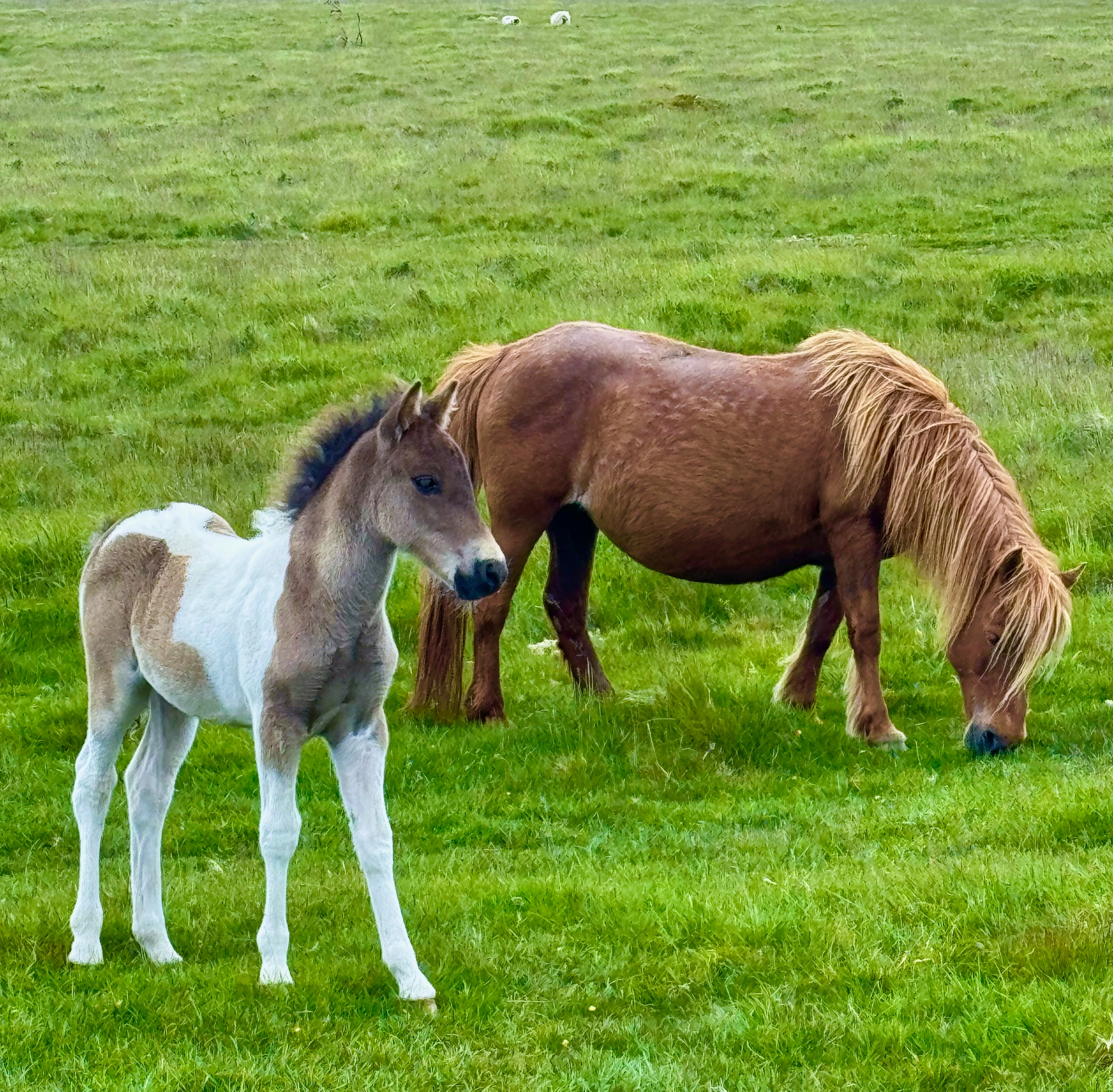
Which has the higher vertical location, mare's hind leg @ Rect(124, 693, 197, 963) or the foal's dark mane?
the foal's dark mane

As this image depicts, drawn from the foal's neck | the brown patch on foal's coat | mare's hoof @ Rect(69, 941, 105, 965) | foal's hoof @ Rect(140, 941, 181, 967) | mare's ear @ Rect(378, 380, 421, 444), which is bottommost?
foal's hoof @ Rect(140, 941, 181, 967)

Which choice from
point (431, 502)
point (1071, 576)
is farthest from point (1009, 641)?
point (431, 502)

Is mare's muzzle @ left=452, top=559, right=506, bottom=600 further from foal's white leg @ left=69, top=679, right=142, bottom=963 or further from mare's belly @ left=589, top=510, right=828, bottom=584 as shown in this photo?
mare's belly @ left=589, top=510, right=828, bottom=584

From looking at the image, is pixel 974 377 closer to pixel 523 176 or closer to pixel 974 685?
pixel 974 685

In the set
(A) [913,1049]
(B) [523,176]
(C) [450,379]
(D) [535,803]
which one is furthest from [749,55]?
(A) [913,1049]

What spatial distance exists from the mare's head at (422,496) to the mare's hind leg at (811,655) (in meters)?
3.90

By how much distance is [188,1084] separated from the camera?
4.27 m

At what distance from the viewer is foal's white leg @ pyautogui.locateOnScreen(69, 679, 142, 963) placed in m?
5.29

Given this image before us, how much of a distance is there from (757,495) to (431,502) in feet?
12.3

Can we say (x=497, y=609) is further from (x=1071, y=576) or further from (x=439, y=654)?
(x=1071, y=576)

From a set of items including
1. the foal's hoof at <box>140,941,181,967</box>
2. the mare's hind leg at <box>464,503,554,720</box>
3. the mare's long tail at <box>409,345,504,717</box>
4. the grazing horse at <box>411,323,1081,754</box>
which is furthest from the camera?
the mare's hind leg at <box>464,503,554,720</box>

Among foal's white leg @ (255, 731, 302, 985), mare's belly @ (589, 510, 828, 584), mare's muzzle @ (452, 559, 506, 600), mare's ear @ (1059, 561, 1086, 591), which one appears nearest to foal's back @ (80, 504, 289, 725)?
foal's white leg @ (255, 731, 302, 985)

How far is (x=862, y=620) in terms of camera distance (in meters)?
7.96

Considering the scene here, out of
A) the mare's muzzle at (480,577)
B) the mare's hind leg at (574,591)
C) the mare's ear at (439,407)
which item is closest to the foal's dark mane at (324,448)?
the mare's ear at (439,407)
